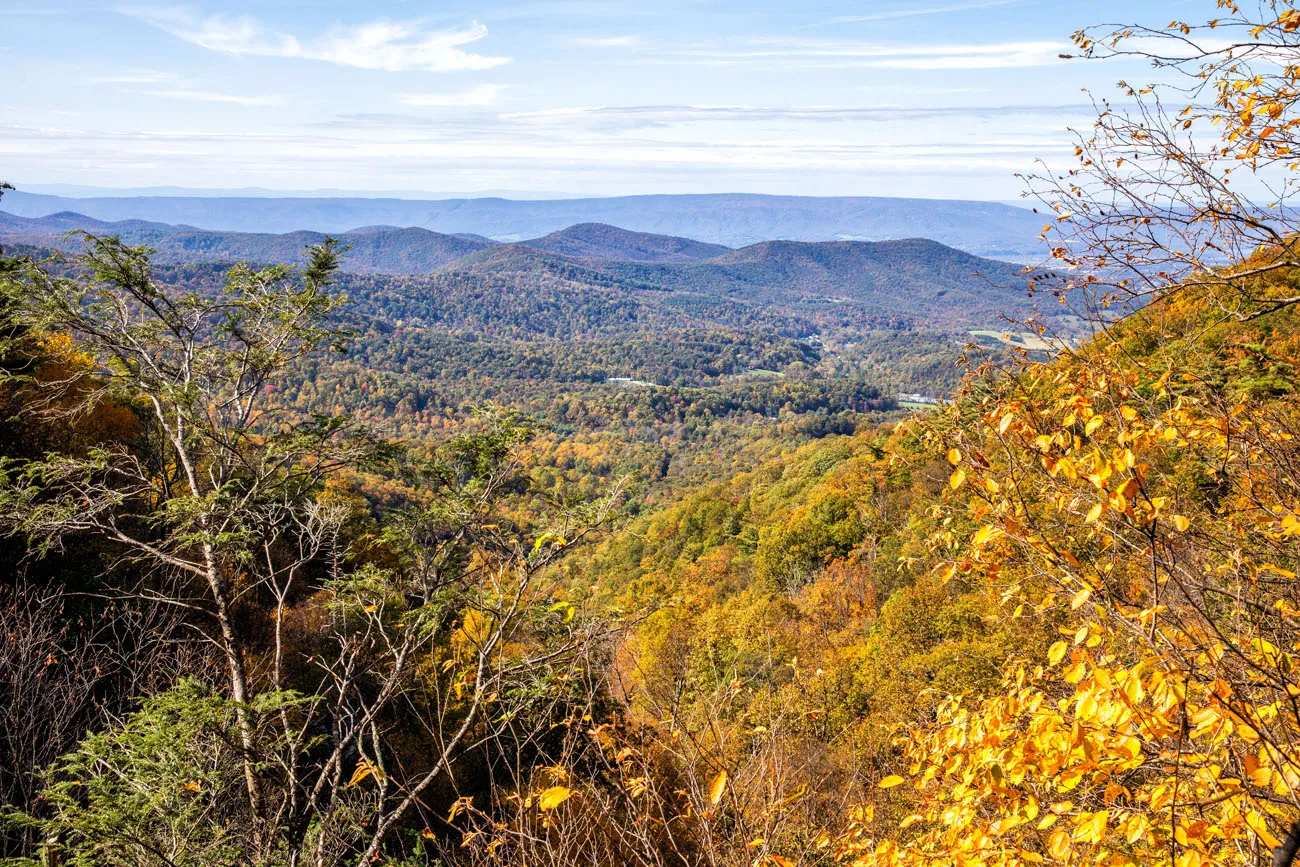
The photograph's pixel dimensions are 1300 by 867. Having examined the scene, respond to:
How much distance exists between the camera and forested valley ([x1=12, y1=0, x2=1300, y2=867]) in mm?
2252

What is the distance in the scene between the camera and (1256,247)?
2.92 m

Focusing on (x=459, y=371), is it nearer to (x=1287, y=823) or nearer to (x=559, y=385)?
(x=559, y=385)

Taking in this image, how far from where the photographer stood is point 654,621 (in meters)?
21.9

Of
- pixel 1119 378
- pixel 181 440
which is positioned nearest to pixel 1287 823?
pixel 1119 378

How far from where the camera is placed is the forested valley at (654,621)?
225 centimetres

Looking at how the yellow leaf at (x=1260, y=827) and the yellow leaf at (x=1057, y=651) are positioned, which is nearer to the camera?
the yellow leaf at (x=1260, y=827)

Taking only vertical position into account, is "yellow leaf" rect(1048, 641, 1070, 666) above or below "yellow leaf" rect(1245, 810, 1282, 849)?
above

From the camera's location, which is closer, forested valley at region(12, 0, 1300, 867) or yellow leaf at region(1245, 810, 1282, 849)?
yellow leaf at region(1245, 810, 1282, 849)

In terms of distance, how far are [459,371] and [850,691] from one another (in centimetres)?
13718

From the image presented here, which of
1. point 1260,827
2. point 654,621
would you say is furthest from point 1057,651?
point 654,621

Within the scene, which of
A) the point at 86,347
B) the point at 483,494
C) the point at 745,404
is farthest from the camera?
the point at 745,404

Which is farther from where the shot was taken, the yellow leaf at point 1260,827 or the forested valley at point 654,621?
the forested valley at point 654,621

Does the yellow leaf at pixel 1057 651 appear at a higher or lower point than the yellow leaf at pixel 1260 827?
higher

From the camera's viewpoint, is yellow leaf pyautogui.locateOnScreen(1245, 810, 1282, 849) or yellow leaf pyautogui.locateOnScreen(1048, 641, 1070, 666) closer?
yellow leaf pyautogui.locateOnScreen(1245, 810, 1282, 849)
